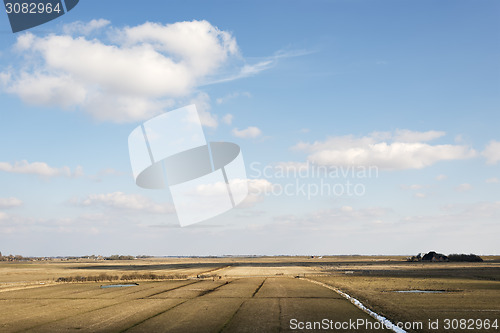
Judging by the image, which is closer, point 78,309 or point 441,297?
point 78,309

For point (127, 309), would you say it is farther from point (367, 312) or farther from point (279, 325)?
point (367, 312)

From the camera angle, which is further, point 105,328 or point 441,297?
point 441,297

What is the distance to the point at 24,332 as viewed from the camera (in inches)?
1022

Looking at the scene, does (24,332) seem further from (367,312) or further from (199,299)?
(367,312)

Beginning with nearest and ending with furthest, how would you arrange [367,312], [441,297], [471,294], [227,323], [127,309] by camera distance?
[227,323] < [367,312] < [127,309] < [441,297] < [471,294]

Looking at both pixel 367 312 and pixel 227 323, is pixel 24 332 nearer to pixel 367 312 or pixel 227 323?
pixel 227 323

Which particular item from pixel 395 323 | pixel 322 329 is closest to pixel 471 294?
pixel 395 323

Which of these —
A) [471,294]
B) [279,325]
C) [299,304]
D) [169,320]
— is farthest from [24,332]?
[471,294]

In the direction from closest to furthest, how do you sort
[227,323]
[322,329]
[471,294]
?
[322,329] < [227,323] < [471,294]

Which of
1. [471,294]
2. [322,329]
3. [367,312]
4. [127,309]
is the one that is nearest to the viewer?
[322,329]

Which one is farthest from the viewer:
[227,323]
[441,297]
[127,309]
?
[441,297]

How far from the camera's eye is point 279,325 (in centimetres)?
2680

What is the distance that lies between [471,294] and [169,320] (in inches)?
1376

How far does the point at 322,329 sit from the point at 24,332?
63.2 feet
